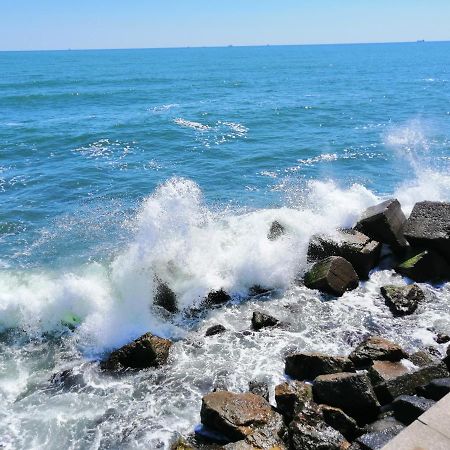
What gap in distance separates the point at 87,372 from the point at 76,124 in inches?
955

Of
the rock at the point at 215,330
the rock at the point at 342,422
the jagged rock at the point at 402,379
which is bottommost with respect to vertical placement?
the rock at the point at 215,330

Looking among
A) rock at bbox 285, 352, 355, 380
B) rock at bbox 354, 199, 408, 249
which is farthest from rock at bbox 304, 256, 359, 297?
rock at bbox 285, 352, 355, 380

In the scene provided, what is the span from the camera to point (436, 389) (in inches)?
277

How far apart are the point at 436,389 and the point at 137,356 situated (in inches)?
211

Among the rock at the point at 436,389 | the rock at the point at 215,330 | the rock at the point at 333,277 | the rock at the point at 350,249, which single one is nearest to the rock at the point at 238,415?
the rock at the point at 436,389

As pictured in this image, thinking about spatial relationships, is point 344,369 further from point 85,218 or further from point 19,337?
point 85,218

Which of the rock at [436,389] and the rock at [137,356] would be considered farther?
the rock at [137,356]

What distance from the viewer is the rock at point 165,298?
11.3 m

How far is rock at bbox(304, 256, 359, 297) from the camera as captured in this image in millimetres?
11367

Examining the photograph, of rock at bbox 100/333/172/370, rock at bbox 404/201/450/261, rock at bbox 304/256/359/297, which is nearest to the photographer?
rock at bbox 100/333/172/370

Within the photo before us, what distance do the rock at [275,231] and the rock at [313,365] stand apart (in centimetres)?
518

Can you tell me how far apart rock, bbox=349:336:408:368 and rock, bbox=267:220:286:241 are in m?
5.11

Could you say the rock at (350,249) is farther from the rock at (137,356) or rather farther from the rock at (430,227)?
the rock at (137,356)

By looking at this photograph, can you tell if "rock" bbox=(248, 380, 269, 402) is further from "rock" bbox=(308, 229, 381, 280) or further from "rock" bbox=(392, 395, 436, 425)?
"rock" bbox=(308, 229, 381, 280)
